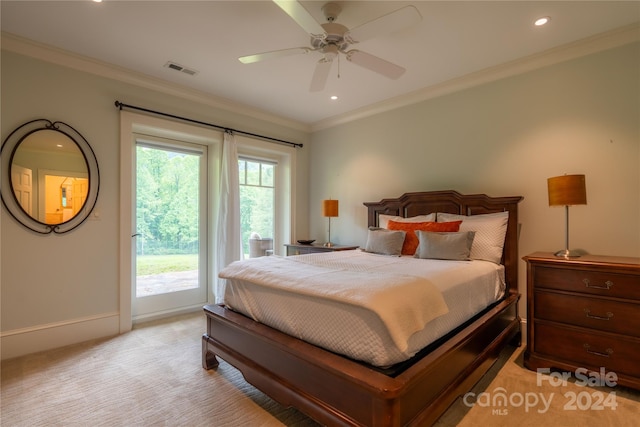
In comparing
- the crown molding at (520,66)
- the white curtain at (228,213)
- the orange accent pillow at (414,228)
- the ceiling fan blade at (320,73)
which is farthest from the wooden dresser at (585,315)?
the white curtain at (228,213)

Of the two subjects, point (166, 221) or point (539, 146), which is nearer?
point (539, 146)

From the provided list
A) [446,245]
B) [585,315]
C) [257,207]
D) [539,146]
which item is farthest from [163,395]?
[539,146]

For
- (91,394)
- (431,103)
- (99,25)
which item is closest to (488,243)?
(431,103)

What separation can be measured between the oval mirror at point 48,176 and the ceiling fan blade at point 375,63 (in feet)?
8.81

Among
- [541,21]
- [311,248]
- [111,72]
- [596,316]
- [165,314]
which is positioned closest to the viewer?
[596,316]

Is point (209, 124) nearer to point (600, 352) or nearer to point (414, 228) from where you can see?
point (414, 228)

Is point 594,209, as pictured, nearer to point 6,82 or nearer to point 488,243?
point 488,243

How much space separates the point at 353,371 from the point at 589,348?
1.94m

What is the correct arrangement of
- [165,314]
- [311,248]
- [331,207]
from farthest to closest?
[331,207]
[311,248]
[165,314]

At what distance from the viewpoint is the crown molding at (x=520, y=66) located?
2.45m

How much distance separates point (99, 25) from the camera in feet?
7.86

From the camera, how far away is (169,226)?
3764 mm

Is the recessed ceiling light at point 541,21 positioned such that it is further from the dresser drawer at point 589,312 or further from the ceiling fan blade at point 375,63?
the dresser drawer at point 589,312

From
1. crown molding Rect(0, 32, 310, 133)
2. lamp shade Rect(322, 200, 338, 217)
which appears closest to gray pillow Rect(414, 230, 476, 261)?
lamp shade Rect(322, 200, 338, 217)
